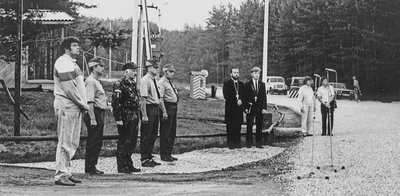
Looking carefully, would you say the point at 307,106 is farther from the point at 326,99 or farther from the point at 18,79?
the point at 18,79

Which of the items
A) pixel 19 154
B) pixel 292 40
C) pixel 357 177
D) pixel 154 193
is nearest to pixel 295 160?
pixel 357 177

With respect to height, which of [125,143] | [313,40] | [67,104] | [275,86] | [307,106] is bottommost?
[275,86]

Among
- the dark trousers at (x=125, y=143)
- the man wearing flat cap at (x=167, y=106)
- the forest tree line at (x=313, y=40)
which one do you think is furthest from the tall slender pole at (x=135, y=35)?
the forest tree line at (x=313, y=40)

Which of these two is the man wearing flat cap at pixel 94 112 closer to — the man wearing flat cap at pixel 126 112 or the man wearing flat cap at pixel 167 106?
the man wearing flat cap at pixel 126 112

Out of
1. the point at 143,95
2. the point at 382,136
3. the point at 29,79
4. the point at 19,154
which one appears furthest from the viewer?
the point at 29,79

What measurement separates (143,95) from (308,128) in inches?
272

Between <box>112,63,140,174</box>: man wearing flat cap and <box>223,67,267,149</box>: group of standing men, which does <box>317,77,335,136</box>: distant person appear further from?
<box>112,63,140,174</box>: man wearing flat cap

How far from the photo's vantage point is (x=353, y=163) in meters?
10.7

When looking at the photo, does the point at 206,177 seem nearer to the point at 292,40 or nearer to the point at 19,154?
the point at 19,154

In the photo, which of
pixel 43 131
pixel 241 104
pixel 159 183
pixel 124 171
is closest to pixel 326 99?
pixel 241 104

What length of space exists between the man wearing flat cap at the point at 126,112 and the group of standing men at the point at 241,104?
3940mm

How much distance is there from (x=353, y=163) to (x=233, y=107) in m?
3.73

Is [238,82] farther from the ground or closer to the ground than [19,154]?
farther from the ground

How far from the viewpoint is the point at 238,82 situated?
45.2ft
